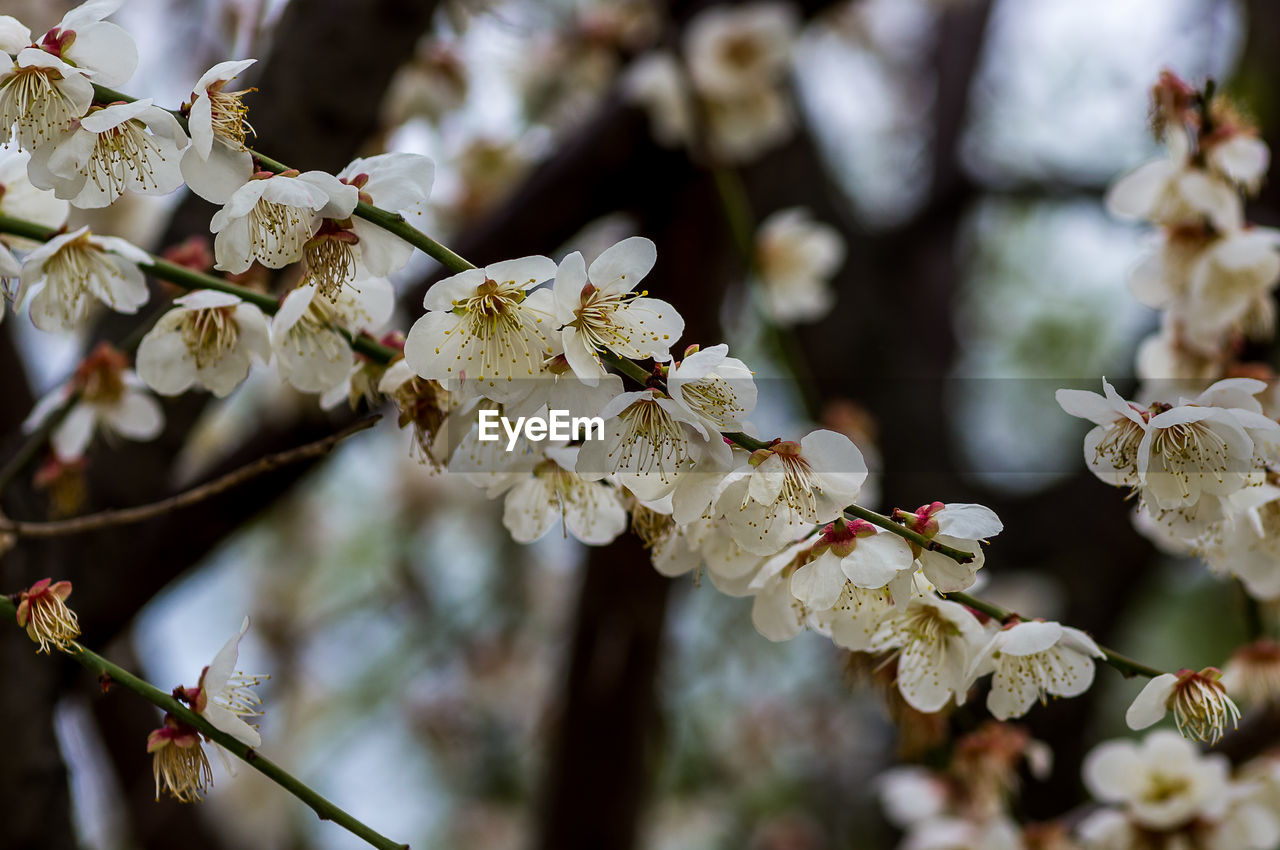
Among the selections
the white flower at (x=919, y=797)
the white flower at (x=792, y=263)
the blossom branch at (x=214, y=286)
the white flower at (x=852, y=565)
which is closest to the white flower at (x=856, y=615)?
the white flower at (x=852, y=565)

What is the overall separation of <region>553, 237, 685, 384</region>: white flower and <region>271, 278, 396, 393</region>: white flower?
19 cm

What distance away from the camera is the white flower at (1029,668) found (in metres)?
0.66

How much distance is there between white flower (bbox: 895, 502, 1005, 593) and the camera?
61cm

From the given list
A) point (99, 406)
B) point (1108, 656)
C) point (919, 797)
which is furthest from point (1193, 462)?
point (99, 406)

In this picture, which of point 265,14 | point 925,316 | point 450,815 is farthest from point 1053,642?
point 450,815

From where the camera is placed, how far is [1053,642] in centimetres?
64

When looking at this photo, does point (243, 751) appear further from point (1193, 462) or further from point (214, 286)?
point (1193, 462)

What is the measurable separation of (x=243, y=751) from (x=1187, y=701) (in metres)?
0.58

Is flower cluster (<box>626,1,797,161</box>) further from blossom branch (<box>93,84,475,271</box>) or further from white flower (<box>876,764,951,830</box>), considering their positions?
blossom branch (<box>93,84,475,271</box>)

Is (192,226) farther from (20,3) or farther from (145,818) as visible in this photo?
(145,818)

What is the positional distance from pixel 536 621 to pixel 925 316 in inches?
62.7

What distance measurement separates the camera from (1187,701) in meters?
0.68

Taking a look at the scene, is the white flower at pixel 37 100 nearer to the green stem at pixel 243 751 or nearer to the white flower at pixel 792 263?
the green stem at pixel 243 751

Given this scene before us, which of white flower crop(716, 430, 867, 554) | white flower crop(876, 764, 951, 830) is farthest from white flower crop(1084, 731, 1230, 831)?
white flower crop(716, 430, 867, 554)
